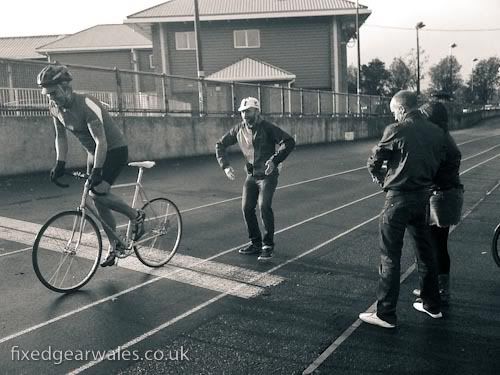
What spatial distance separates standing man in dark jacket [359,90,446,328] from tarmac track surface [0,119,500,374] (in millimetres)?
361

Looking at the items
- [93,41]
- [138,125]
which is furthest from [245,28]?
[138,125]

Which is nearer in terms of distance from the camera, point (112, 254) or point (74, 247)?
point (74, 247)

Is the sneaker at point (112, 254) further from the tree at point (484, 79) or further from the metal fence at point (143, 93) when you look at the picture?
the tree at point (484, 79)

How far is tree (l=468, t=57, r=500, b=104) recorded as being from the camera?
104 meters

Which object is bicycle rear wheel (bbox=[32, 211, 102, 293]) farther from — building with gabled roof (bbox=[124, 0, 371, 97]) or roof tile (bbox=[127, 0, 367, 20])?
roof tile (bbox=[127, 0, 367, 20])

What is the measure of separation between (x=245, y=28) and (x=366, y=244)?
1303 inches

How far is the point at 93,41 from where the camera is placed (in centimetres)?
4597

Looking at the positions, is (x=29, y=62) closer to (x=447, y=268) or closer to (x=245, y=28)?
(x=447, y=268)

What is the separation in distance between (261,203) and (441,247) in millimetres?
2305

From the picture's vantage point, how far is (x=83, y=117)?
5.42m

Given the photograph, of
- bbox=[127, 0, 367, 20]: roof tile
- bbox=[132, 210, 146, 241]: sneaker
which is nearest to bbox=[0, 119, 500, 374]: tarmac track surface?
bbox=[132, 210, 146, 241]: sneaker

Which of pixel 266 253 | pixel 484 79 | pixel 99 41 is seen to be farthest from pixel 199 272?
pixel 484 79

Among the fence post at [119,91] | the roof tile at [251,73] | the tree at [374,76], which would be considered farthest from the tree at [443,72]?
the fence post at [119,91]

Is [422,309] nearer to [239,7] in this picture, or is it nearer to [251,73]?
[251,73]
